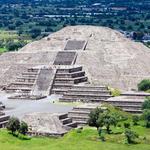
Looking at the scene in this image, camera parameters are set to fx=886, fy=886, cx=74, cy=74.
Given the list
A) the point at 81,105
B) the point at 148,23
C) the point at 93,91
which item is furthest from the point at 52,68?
the point at 148,23

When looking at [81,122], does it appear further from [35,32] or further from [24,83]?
[35,32]

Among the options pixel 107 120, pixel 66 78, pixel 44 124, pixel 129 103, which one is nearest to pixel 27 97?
pixel 66 78

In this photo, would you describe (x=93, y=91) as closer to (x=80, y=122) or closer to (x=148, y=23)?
(x=80, y=122)

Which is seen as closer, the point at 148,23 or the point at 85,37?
the point at 85,37

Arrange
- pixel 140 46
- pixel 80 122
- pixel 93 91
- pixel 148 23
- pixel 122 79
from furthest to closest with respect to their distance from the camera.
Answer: pixel 148 23 < pixel 140 46 < pixel 122 79 < pixel 93 91 < pixel 80 122

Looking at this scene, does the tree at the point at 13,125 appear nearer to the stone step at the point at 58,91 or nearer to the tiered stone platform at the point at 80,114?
the tiered stone platform at the point at 80,114

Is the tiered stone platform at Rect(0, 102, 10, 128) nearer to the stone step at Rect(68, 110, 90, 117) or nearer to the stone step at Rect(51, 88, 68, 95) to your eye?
the stone step at Rect(68, 110, 90, 117)

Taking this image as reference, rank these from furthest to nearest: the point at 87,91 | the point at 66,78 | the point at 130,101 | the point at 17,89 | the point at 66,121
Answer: the point at 17,89
the point at 66,78
the point at 87,91
the point at 130,101
the point at 66,121

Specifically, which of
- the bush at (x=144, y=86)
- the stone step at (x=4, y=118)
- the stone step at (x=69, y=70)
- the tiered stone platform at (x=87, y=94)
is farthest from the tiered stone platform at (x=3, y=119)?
the stone step at (x=69, y=70)
